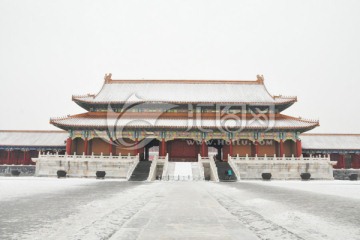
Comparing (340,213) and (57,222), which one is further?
→ (340,213)

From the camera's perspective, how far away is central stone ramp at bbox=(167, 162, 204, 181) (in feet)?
95.1

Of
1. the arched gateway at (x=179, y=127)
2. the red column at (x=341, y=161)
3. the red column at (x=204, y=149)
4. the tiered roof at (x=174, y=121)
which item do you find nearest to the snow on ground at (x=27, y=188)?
the arched gateway at (x=179, y=127)

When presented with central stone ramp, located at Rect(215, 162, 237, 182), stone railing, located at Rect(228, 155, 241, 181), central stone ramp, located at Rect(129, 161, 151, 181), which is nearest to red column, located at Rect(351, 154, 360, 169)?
central stone ramp, located at Rect(215, 162, 237, 182)

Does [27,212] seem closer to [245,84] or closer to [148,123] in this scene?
[148,123]

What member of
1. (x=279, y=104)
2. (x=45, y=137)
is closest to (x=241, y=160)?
(x=279, y=104)

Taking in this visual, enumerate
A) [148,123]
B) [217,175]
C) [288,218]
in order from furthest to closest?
[148,123] → [217,175] → [288,218]

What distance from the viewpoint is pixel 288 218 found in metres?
6.88

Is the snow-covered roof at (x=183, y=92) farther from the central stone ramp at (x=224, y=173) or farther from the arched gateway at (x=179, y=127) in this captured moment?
the central stone ramp at (x=224, y=173)

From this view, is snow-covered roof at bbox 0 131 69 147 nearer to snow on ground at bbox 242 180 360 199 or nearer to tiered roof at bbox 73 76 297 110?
tiered roof at bbox 73 76 297 110

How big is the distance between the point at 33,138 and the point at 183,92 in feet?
77.8

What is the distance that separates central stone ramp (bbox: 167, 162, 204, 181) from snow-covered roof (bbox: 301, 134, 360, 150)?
17.7 metres

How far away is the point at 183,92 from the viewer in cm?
4234

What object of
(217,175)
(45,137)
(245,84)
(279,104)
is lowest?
(217,175)

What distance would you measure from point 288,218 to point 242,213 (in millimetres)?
1158
